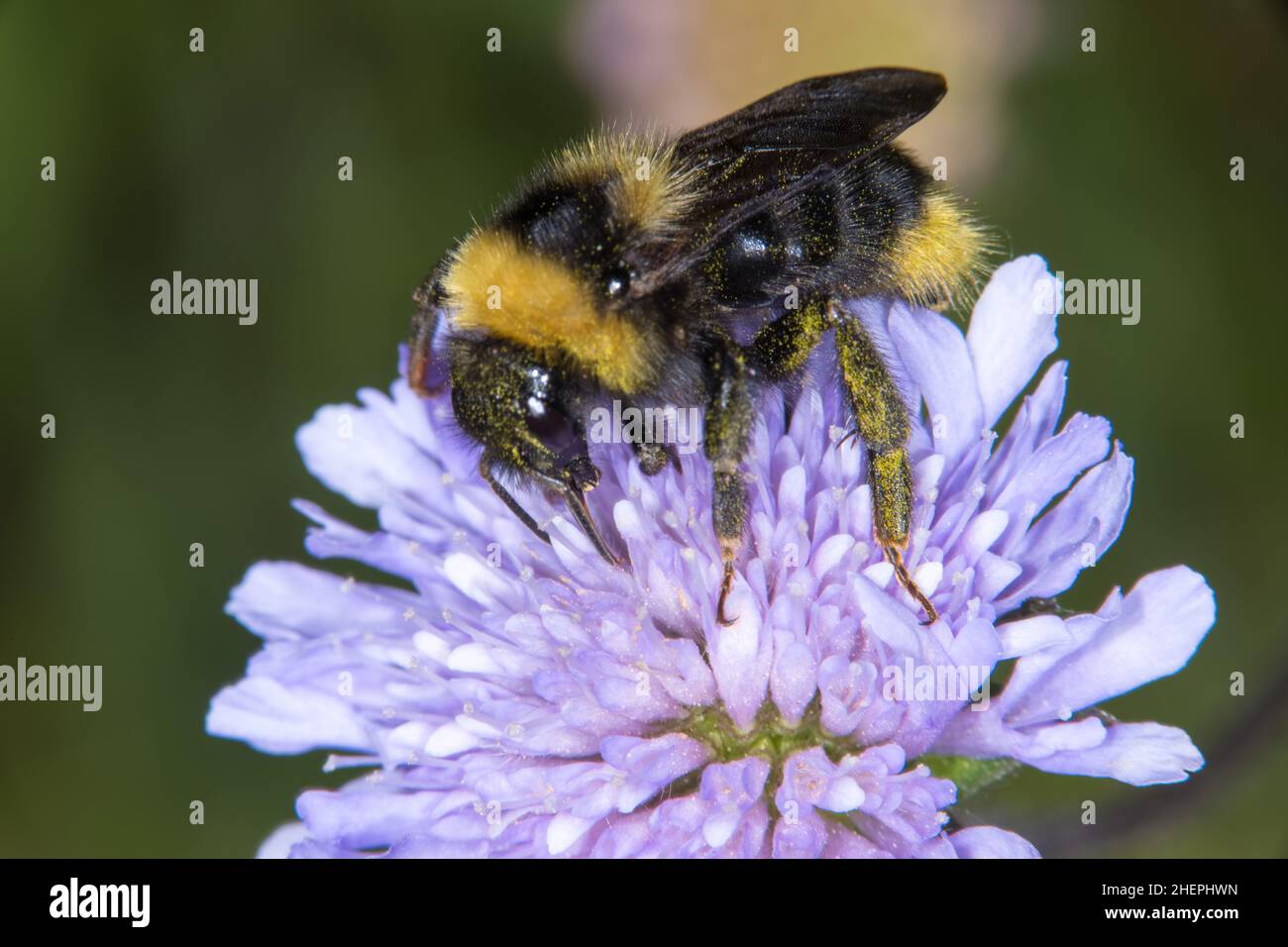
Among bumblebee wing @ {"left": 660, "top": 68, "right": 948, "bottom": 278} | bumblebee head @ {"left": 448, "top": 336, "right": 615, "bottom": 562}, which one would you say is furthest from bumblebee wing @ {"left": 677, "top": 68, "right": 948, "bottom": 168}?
bumblebee head @ {"left": 448, "top": 336, "right": 615, "bottom": 562}

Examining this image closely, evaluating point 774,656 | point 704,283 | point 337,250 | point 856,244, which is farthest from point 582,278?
point 337,250

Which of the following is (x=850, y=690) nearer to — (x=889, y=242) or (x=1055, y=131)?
(x=889, y=242)

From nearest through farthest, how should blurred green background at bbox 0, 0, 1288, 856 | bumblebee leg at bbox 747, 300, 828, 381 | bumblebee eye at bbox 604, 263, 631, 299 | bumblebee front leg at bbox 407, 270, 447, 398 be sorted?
bumblebee eye at bbox 604, 263, 631, 299 → bumblebee leg at bbox 747, 300, 828, 381 → bumblebee front leg at bbox 407, 270, 447, 398 → blurred green background at bbox 0, 0, 1288, 856

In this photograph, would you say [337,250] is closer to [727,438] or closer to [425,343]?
[425,343]

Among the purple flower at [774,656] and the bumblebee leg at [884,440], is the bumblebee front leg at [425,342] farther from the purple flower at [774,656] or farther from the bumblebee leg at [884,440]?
the bumblebee leg at [884,440]

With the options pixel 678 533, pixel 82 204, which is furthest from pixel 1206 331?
pixel 82 204

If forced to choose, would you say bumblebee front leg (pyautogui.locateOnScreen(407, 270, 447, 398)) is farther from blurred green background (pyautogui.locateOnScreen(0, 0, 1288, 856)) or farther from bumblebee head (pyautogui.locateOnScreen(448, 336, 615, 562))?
blurred green background (pyautogui.locateOnScreen(0, 0, 1288, 856))
